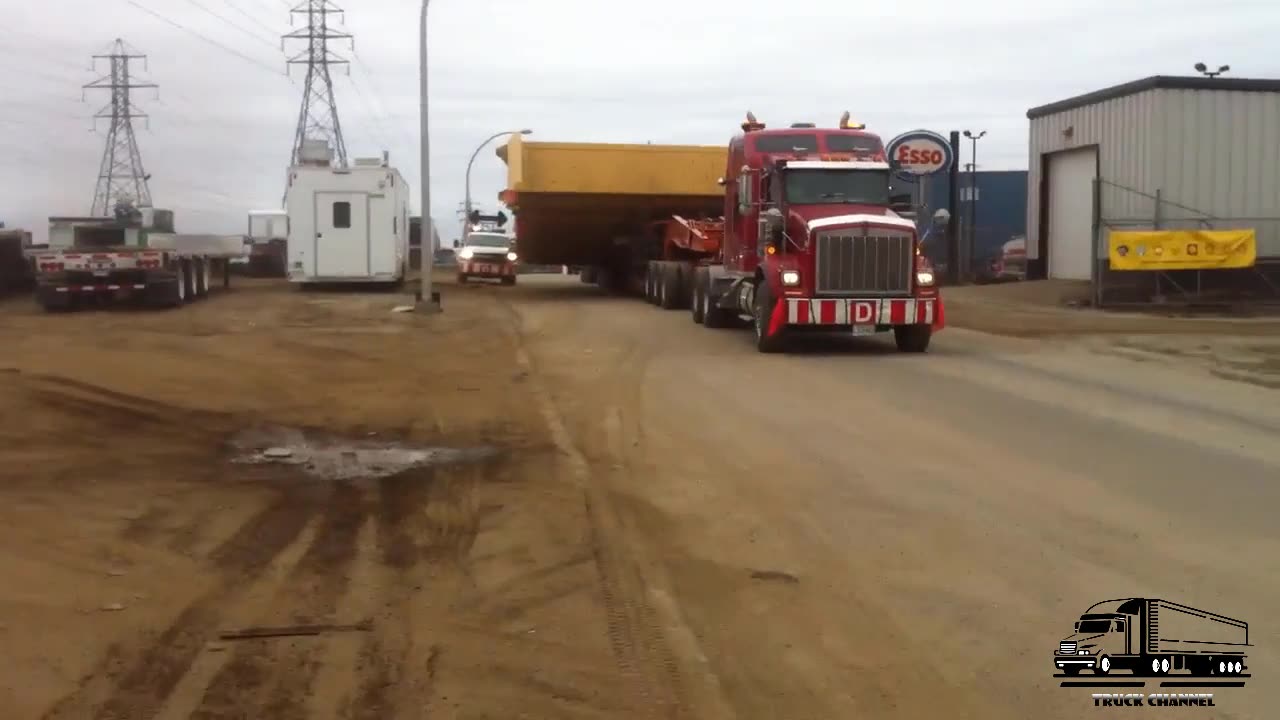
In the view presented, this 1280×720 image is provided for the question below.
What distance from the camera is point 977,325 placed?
25109mm

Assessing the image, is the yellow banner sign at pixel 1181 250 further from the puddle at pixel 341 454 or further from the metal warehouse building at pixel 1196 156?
the puddle at pixel 341 454

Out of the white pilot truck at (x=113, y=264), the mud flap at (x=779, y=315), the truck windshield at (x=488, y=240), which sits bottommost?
the mud flap at (x=779, y=315)

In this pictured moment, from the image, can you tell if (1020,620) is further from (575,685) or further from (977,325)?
(977,325)

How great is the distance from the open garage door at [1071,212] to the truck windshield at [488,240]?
1690 cm

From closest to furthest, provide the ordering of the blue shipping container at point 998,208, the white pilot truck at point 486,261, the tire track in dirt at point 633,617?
the tire track in dirt at point 633,617 < the white pilot truck at point 486,261 < the blue shipping container at point 998,208

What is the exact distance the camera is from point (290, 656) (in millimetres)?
5887

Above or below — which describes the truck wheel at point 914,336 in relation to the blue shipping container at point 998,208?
below

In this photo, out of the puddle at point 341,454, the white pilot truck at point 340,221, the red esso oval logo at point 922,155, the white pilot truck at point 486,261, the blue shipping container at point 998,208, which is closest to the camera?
the puddle at point 341,454

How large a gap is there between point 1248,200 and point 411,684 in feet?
104

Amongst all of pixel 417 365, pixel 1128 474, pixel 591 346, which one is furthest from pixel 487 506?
pixel 591 346

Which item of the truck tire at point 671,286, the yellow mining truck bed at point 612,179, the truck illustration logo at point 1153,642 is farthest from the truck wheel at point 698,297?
the truck illustration logo at point 1153,642

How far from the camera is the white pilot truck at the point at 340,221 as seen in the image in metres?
34.9

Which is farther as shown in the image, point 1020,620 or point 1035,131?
point 1035,131

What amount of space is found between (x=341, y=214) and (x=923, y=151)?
15.0 metres
